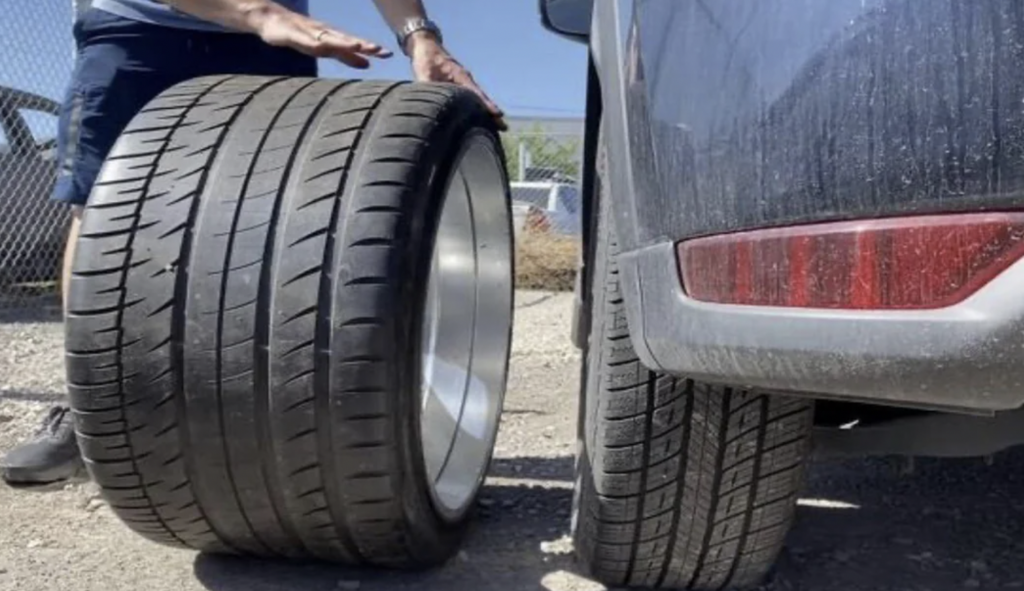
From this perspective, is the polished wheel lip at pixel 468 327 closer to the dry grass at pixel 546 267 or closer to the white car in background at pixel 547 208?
the white car in background at pixel 547 208

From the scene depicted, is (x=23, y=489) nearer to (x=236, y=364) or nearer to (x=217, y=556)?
(x=217, y=556)

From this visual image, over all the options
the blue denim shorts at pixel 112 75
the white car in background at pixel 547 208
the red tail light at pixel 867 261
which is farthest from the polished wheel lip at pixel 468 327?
the white car in background at pixel 547 208

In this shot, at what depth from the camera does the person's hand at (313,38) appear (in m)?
2.05

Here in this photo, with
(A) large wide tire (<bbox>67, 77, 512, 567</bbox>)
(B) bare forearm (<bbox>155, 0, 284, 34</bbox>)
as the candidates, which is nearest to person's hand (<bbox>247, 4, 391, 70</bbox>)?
(B) bare forearm (<bbox>155, 0, 284, 34</bbox>)

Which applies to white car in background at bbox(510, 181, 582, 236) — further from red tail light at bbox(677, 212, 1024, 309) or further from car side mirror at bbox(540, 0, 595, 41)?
red tail light at bbox(677, 212, 1024, 309)

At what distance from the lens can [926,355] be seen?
1171 millimetres

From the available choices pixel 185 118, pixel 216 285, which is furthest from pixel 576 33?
pixel 216 285

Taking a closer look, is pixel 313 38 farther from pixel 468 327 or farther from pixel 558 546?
pixel 558 546

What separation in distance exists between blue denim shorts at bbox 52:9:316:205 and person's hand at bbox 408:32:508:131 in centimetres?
29

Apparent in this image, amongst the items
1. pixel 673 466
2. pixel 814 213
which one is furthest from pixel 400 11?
pixel 814 213

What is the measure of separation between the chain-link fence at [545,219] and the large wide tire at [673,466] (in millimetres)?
2202

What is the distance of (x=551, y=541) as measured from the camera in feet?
7.79

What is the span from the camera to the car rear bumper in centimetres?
113

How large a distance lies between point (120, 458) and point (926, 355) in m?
1.20
